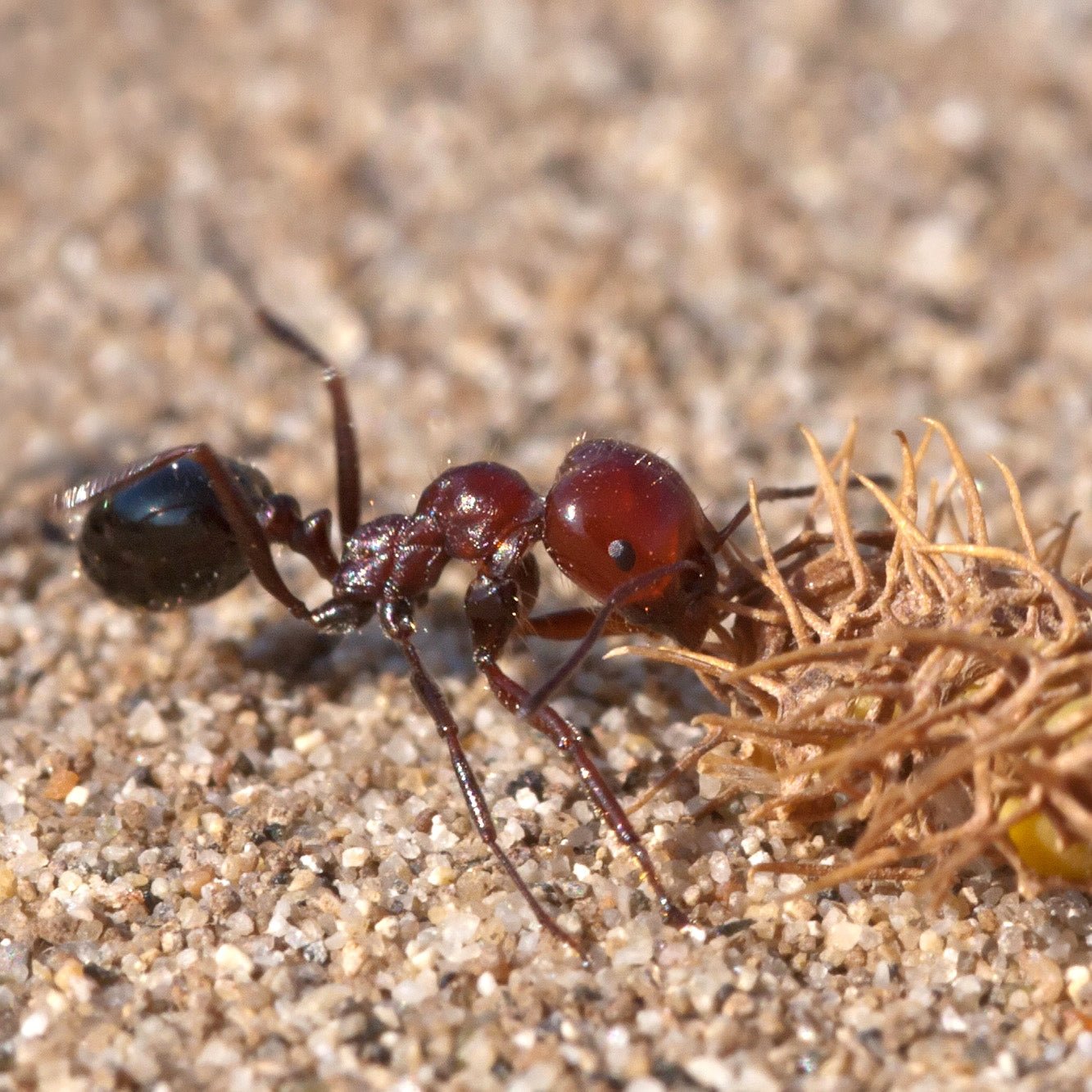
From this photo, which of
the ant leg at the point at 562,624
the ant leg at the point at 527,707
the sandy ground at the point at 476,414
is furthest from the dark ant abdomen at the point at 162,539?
the ant leg at the point at 562,624

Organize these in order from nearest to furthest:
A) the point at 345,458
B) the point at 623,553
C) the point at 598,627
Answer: the point at 598,627
the point at 623,553
the point at 345,458

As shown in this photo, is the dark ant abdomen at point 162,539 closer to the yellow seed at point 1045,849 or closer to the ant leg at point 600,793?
the ant leg at point 600,793

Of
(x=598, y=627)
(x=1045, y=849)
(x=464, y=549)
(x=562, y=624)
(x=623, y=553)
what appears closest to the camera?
(x=1045, y=849)

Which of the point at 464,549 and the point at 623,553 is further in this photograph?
Result: the point at 464,549

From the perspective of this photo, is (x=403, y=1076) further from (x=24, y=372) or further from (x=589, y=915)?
(x=24, y=372)

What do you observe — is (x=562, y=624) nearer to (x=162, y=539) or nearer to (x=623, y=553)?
(x=623, y=553)

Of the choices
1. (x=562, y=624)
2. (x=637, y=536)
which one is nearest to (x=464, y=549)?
(x=562, y=624)

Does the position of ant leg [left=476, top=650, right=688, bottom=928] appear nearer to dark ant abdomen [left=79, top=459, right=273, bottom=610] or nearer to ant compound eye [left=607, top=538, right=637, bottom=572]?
ant compound eye [left=607, top=538, right=637, bottom=572]

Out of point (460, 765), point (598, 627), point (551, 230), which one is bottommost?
point (460, 765)
